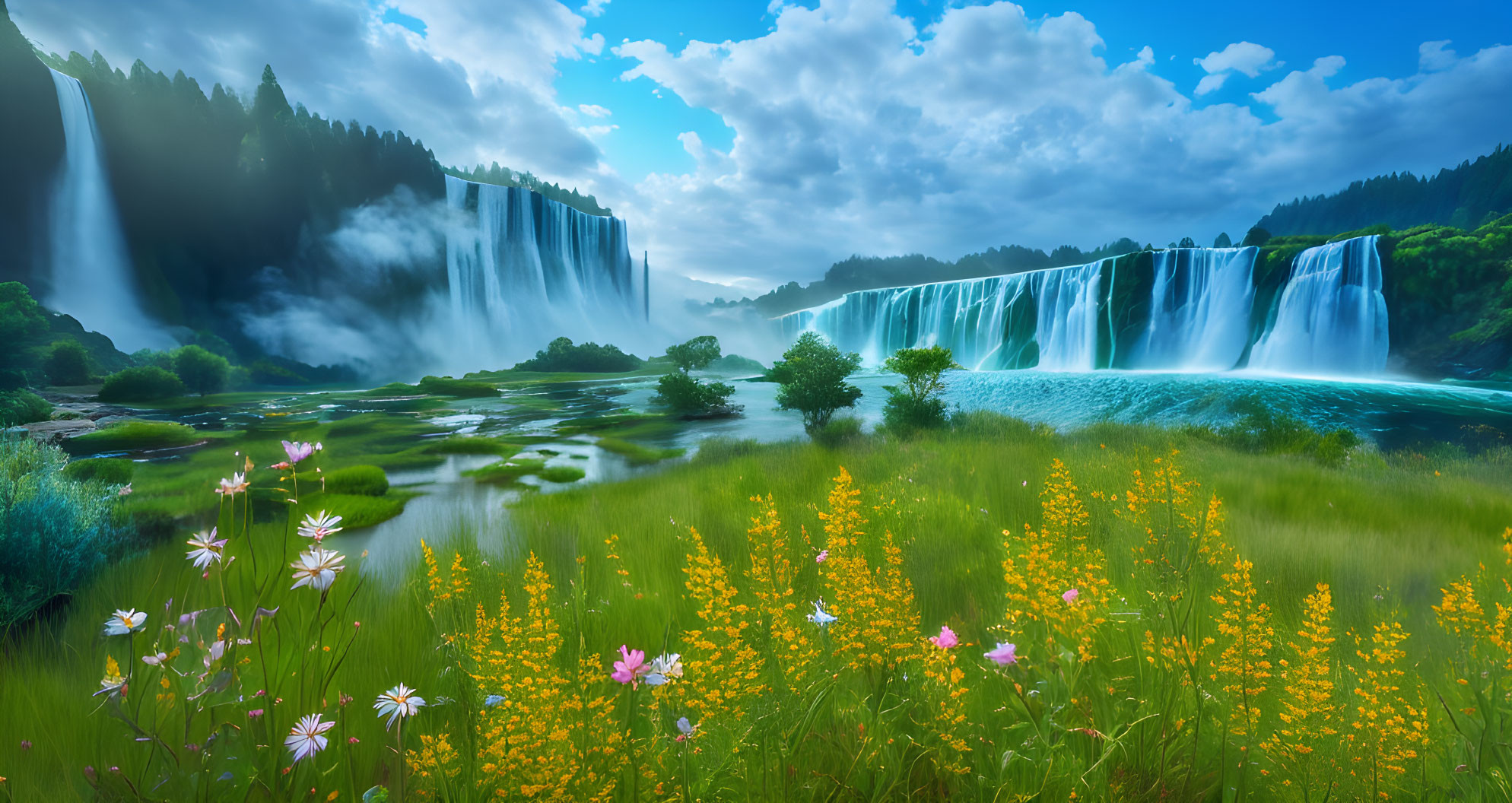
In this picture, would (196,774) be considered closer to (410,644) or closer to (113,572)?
(410,644)

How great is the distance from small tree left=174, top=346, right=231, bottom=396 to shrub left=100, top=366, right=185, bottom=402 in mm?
121

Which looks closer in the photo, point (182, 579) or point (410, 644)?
point (410, 644)

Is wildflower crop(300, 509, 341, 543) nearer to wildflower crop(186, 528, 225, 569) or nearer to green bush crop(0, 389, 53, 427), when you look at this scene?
wildflower crop(186, 528, 225, 569)

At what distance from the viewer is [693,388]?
34.1 feet

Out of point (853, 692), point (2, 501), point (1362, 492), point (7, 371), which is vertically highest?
point (7, 371)

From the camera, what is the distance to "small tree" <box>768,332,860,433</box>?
10031mm

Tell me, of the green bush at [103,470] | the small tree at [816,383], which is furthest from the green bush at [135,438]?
the small tree at [816,383]

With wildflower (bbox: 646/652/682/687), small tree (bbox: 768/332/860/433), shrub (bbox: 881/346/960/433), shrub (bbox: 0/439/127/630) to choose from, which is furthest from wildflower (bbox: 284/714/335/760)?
shrub (bbox: 881/346/960/433)

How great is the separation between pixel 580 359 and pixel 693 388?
317cm

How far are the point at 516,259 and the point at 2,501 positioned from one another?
1078 cm

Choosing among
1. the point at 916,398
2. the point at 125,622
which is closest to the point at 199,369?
the point at 125,622

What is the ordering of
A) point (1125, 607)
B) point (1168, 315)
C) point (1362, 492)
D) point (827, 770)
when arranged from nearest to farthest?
point (827, 770), point (1125, 607), point (1362, 492), point (1168, 315)

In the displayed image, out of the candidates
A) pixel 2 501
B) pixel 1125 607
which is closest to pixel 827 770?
pixel 1125 607

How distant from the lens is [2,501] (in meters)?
2.93
